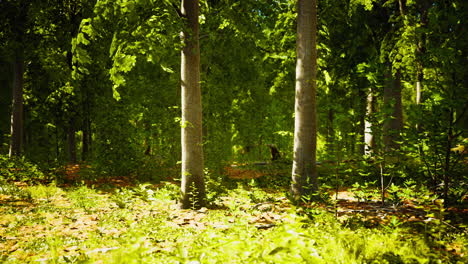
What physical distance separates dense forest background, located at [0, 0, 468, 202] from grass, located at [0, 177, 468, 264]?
1.21 meters

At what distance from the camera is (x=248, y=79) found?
59.6 feet

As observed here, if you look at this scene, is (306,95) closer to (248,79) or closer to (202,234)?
(202,234)

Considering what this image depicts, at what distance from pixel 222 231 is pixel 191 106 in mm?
2684

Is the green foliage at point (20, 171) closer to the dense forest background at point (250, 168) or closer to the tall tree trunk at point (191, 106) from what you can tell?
the dense forest background at point (250, 168)

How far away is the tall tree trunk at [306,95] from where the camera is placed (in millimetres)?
5926

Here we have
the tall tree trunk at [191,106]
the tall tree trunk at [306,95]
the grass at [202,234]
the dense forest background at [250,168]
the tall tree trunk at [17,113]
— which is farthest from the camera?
the tall tree trunk at [17,113]

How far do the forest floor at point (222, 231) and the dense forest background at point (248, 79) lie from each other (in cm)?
82

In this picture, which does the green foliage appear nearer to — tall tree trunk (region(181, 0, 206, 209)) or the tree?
the tree

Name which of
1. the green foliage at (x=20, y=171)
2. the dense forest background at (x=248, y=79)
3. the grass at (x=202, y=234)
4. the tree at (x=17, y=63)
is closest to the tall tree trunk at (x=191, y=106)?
the dense forest background at (x=248, y=79)

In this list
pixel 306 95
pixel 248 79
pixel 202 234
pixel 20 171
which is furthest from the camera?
pixel 248 79

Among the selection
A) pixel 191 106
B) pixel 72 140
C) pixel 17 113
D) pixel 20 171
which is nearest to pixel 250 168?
pixel 191 106

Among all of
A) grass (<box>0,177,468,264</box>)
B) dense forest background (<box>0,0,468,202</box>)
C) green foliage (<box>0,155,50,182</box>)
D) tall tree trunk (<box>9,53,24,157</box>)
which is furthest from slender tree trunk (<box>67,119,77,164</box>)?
grass (<box>0,177,468,264</box>)

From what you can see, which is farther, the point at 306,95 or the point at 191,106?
the point at 191,106

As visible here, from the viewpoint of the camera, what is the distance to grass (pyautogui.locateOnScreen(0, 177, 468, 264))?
246cm
